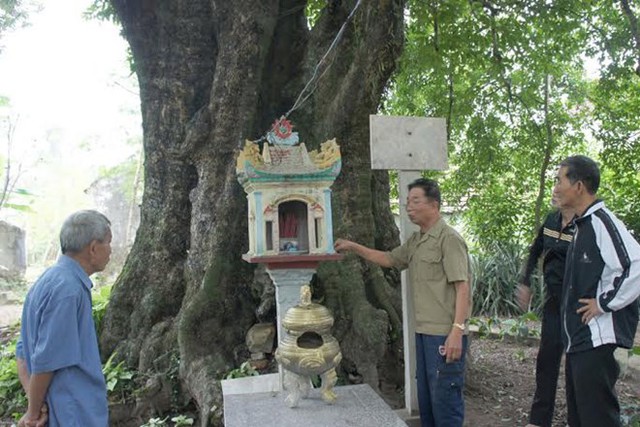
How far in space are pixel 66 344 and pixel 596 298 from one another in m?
2.81

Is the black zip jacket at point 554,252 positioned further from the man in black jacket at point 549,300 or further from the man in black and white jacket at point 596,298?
the man in black and white jacket at point 596,298

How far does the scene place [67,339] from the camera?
235 cm

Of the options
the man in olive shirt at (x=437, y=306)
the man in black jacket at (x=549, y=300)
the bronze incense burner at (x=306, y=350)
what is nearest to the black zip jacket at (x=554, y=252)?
the man in black jacket at (x=549, y=300)

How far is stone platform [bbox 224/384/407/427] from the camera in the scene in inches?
123

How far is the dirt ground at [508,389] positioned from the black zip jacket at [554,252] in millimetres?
1486

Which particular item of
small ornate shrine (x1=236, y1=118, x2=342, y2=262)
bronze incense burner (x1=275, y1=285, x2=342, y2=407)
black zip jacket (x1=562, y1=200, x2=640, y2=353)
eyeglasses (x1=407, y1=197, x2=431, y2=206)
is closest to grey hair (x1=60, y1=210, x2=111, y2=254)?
small ornate shrine (x1=236, y1=118, x2=342, y2=262)

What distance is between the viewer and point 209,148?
18.0 feet

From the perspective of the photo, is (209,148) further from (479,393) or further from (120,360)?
(479,393)

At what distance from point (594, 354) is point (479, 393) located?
2545mm

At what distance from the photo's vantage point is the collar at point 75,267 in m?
2.48

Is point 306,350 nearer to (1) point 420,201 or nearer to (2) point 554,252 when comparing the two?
(1) point 420,201

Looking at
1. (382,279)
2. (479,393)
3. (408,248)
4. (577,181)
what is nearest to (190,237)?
(382,279)

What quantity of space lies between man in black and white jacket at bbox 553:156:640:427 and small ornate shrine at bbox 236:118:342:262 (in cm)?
158

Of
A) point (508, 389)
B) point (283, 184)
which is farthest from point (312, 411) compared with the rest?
point (508, 389)
